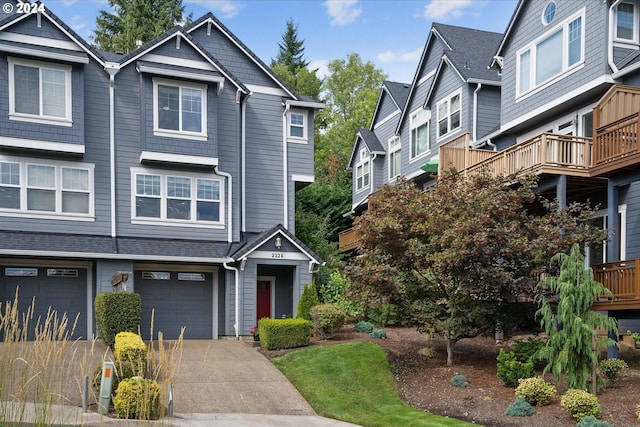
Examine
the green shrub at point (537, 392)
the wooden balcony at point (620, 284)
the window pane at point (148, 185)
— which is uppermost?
the window pane at point (148, 185)

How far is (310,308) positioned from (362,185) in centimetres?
1423

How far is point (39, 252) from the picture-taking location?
720 inches

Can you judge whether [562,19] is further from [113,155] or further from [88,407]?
[88,407]

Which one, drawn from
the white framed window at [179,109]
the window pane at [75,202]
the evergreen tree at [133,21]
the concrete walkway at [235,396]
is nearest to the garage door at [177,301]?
the window pane at [75,202]

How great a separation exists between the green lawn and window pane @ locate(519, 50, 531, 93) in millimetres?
9785

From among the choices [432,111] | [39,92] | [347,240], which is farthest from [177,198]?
[432,111]

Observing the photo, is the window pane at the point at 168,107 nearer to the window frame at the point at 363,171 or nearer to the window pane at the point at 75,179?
the window pane at the point at 75,179

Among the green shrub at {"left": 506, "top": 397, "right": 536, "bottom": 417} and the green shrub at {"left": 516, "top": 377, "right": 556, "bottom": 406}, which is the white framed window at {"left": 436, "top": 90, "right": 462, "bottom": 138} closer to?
the green shrub at {"left": 516, "top": 377, "right": 556, "bottom": 406}

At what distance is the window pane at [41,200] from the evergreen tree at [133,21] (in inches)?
→ 918

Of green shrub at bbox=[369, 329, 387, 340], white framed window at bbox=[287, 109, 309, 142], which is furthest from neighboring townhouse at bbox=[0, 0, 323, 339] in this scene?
green shrub at bbox=[369, 329, 387, 340]

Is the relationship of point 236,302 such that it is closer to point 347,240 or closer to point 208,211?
point 208,211

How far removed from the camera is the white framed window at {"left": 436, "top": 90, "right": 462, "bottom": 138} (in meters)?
24.2

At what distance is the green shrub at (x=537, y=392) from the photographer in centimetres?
1227

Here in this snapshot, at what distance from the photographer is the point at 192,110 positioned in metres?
20.9
